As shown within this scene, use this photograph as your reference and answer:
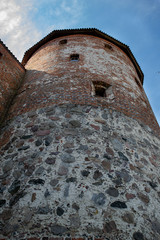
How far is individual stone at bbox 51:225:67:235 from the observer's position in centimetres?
255

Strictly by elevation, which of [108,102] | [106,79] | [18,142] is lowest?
[18,142]

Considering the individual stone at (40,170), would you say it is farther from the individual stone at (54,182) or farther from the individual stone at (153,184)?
the individual stone at (153,184)

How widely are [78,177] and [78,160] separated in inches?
14.7

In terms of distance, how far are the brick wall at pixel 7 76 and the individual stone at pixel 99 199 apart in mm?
3828

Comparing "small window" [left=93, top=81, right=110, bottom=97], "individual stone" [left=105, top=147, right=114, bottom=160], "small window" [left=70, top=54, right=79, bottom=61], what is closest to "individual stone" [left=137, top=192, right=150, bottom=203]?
"individual stone" [left=105, top=147, right=114, bottom=160]

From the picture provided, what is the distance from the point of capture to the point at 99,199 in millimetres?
2994

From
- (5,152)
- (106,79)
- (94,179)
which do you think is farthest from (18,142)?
(106,79)

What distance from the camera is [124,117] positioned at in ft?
15.9

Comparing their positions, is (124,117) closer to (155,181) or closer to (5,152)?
(155,181)

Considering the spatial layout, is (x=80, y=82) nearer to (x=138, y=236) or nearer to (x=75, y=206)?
(x=75, y=206)

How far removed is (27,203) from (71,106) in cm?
257

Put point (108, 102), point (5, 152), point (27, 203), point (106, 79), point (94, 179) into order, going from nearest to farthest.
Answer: point (27, 203)
point (94, 179)
point (5, 152)
point (108, 102)
point (106, 79)

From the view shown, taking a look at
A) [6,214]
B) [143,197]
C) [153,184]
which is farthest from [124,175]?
[6,214]

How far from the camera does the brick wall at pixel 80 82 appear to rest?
5.07 metres
